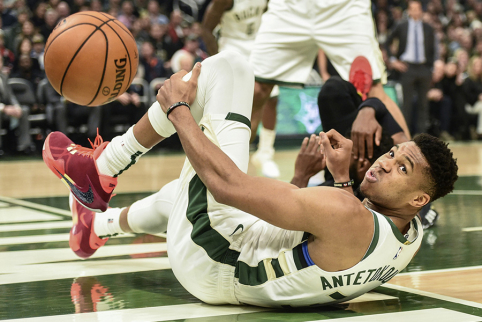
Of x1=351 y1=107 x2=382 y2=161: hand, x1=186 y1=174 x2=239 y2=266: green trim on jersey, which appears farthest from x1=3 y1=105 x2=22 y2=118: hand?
x1=186 y1=174 x2=239 y2=266: green trim on jersey

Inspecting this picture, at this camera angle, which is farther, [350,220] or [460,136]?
[460,136]

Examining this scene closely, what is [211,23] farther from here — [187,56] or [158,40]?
[158,40]

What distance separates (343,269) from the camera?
218 centimetres

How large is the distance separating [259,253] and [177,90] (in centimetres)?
68

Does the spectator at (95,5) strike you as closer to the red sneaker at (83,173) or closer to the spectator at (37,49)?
the spectator at (37,49)

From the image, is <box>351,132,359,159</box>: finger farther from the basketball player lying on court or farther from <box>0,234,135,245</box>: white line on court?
<box>0,234,135,245</box>: white line on court

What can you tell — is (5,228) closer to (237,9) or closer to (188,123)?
(188,123)

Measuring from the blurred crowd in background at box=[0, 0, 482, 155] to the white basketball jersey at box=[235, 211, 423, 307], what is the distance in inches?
307

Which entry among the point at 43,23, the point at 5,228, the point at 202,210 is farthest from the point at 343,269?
the point at 43,23

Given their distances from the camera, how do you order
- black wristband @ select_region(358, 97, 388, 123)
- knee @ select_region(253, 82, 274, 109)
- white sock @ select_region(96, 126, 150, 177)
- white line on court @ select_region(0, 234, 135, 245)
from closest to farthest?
white sock @ select_region(96, 126, 150, 177) < black wristband @ select_region(358, 97, 388, 123) < white line on court @ select_region(0, 234, 135, 245) < knee @ select_region(253, 82, 274, 109)

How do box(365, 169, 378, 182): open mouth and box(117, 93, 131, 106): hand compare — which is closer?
box(365, 169, 378, 182): open mouth

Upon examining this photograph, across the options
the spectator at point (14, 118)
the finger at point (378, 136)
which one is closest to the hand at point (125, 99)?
the spectator at point (14, 118)

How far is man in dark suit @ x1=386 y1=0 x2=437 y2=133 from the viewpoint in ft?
35.4

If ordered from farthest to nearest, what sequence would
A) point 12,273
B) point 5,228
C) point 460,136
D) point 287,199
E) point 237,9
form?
point 460,136 < point 237,9 < point 5,228 < point 12,273 < point 287,199
